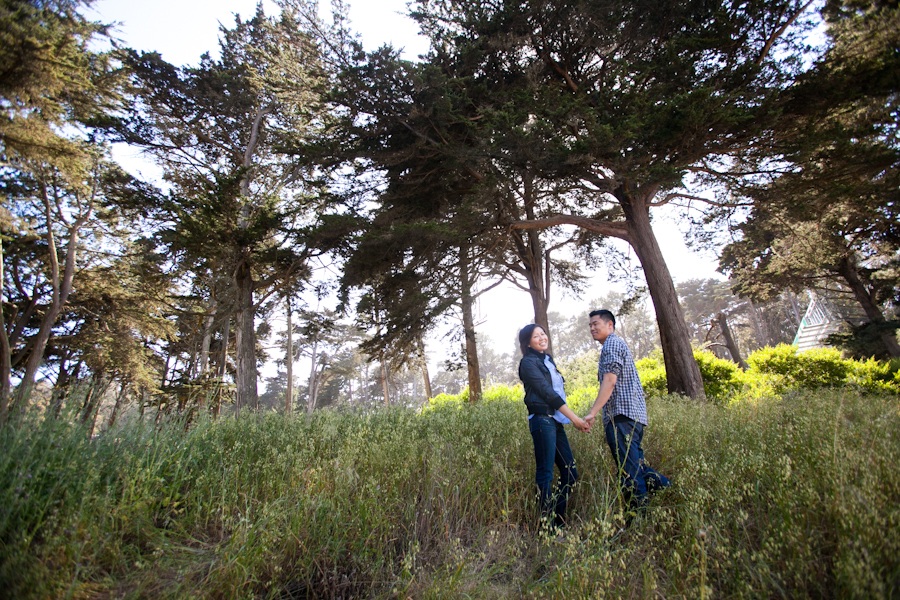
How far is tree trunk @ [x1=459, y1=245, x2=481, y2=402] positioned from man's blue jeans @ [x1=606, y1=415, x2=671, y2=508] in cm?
642

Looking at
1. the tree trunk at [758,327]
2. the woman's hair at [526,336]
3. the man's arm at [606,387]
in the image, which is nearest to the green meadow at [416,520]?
the man's arm at [606,387]

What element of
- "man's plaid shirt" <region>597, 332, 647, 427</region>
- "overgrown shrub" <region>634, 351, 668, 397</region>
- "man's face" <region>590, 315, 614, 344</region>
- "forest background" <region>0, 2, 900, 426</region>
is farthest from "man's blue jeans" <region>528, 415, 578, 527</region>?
"overgrown shrub" <region>634, 351, 668, 397</region>

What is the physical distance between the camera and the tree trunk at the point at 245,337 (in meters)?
10.3

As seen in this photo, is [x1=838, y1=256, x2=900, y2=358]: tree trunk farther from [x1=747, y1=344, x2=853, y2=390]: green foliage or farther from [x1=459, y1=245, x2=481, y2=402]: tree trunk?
[x1=459, y1=245, x2=481, y2=402]: tree trunk

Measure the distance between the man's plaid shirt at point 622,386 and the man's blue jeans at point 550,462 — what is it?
1.60 feet

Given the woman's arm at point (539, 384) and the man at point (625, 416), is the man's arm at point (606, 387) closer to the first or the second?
the man at point (625, 416)

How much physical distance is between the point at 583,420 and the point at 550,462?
0.45m

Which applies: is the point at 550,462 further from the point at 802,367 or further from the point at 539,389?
the point at 802,367

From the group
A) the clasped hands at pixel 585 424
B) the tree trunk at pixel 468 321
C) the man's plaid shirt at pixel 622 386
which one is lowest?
the clasped hands at pixel 585 424

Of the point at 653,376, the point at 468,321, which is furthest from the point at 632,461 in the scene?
the point at 653,376

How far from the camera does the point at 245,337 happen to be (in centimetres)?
1049

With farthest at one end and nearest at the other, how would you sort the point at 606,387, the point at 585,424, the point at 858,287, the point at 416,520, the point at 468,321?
the point at 858,287 < the point at 468,321 < the point at 606,387 < the point at 585,424 < the point at 416,520

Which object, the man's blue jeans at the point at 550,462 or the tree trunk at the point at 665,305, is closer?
the man's blue jeans at the point at 550,462

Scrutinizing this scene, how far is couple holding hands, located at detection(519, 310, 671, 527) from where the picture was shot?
10.1 feet
